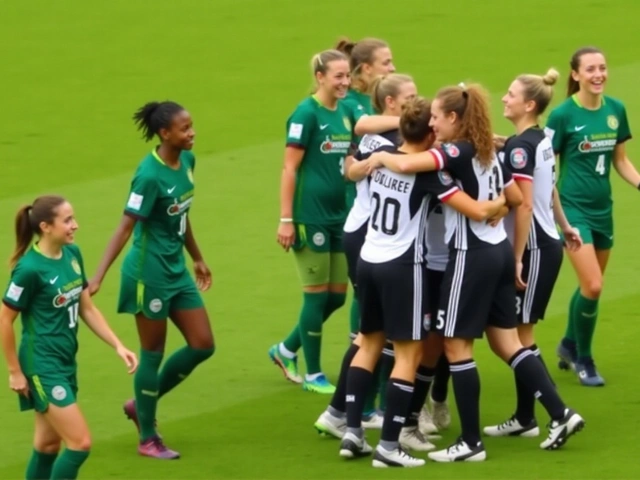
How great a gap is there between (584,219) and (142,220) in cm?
282

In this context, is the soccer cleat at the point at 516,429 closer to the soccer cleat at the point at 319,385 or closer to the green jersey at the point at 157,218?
the soccer cleat at the point at 319,385

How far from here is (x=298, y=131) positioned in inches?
374

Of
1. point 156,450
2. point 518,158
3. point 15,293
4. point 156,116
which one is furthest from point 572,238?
point 15,293

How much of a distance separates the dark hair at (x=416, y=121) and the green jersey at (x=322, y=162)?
1.65 m

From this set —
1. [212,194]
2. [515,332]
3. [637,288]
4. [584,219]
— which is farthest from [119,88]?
[515,332]

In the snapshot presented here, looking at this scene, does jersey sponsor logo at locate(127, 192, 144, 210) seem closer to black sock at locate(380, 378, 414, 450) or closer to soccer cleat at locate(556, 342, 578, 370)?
black sock at locate(380, 378, 414, 450)

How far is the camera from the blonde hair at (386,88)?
8.41 meters

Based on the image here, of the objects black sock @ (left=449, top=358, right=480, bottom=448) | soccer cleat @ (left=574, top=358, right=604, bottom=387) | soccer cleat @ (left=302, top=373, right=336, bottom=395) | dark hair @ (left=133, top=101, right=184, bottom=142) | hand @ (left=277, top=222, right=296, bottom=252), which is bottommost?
soccer cleat @ (left=302, top=373, right=336, bottom=395)

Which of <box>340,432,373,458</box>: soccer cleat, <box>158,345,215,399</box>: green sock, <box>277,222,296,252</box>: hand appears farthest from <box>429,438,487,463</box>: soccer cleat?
<box>277,222,296,252</box>: hand

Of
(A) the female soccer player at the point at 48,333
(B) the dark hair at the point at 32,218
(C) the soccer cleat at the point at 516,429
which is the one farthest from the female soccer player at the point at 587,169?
(B) the dark hair at the point at 32,218

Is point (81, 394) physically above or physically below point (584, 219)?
below

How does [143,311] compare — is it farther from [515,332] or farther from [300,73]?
[300,73]

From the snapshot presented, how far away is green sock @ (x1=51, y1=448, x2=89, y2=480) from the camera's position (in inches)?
290

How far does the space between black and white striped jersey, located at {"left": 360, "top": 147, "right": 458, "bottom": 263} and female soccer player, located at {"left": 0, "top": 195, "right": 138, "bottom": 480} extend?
140cm
